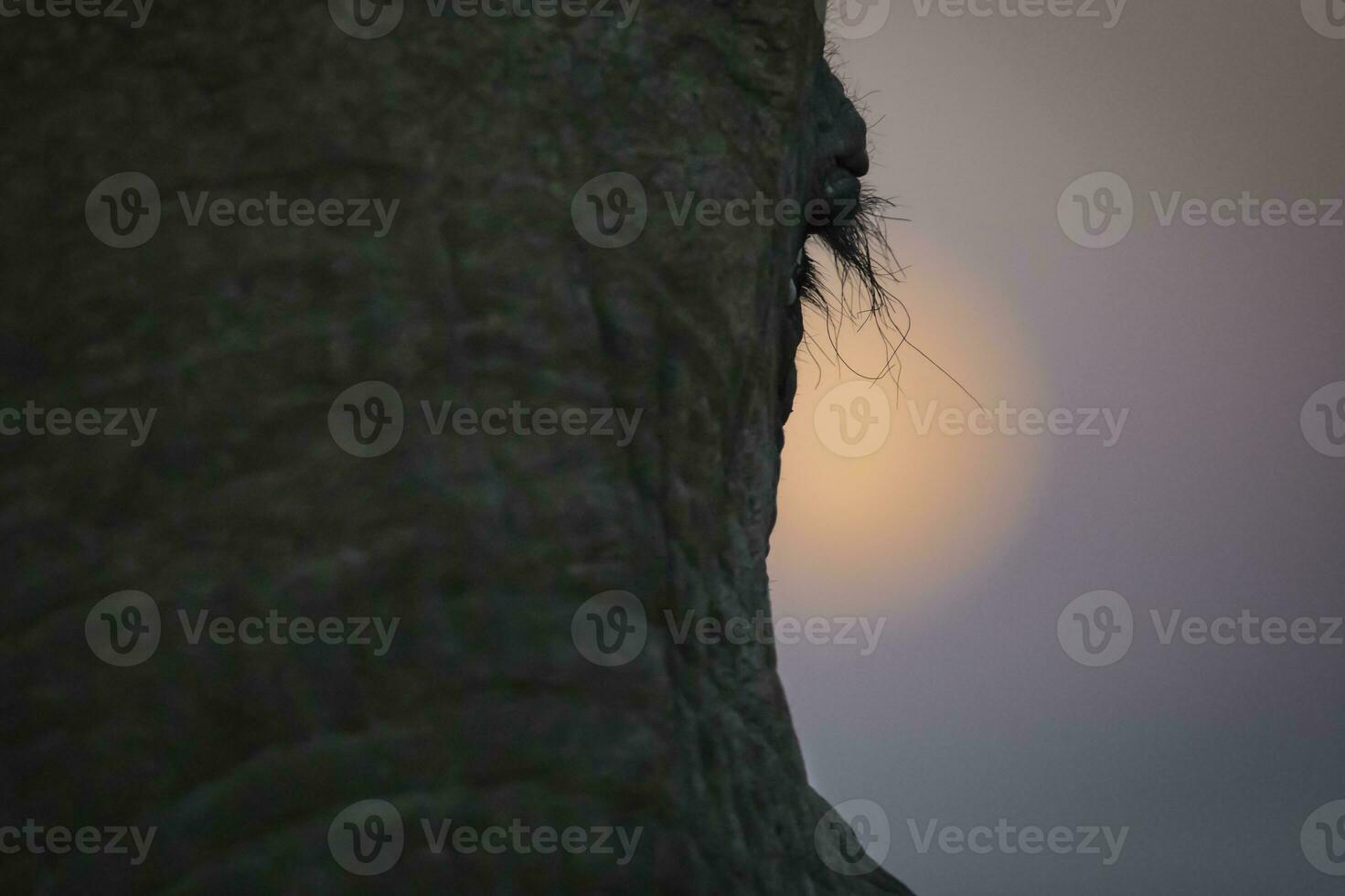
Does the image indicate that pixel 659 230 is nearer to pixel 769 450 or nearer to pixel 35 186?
pixel 769 450

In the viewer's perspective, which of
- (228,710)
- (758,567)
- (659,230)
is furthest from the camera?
(758,567)

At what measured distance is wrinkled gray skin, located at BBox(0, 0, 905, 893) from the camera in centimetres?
58

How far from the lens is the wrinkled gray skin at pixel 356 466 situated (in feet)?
1.92

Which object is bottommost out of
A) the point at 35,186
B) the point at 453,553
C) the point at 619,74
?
the point at 453,553

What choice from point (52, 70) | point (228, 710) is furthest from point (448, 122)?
point (228, 710)

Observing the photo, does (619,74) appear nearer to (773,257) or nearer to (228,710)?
(773,257)

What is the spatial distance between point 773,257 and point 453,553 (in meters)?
0.35

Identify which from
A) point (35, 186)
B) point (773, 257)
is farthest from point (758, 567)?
point (35, 186)

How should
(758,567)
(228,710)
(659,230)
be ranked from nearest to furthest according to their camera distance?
1. (228,710)
2. (659,230)
3. (758,567)

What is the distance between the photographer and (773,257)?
0.84 meters

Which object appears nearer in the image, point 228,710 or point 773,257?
point 228,710

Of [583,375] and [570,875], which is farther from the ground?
[583,375]

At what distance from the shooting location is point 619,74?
715 millimetres

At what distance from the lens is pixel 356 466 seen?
0.61 meters
